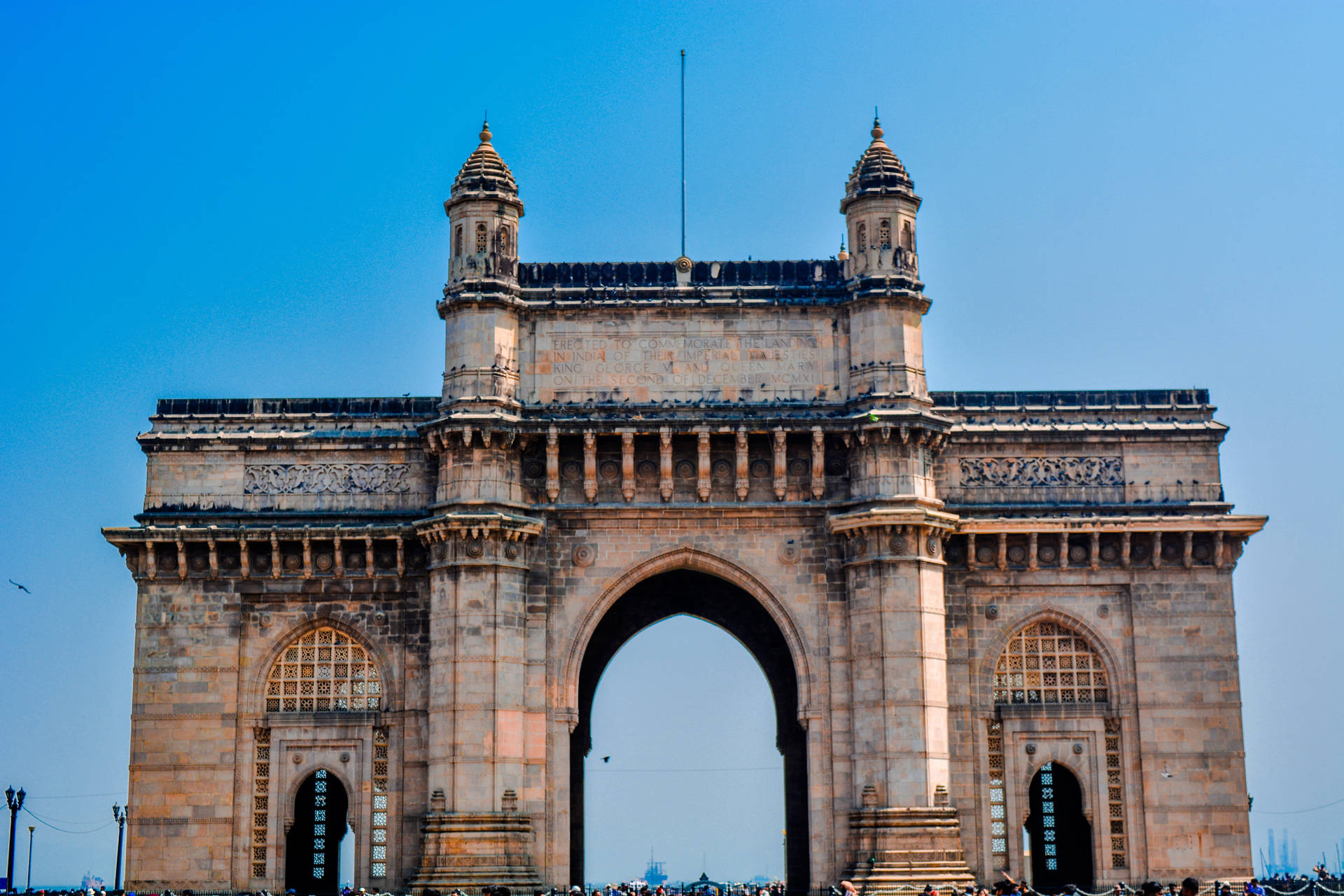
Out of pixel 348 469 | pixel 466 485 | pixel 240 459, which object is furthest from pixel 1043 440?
pixel 240 459

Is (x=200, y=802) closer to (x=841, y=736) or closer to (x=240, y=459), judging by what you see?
(x=240, y=459)

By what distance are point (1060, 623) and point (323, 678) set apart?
52.3 feet

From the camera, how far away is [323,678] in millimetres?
35219

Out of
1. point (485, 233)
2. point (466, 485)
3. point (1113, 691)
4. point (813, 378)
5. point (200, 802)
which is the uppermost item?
point (485, 233)

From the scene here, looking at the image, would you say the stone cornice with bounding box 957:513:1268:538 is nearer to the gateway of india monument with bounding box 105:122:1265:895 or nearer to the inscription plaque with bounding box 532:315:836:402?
the gateway of india monument with bounding box 105:122:1265:895

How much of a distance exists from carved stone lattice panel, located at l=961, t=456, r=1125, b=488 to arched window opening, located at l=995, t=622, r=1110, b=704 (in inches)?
123

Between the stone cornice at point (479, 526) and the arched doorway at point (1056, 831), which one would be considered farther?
the arched doorway at point (1056, 831)

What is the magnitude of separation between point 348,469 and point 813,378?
10272mm

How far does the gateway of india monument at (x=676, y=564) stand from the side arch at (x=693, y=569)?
0.08 m

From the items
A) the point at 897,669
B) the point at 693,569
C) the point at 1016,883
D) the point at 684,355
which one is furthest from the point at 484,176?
the point at 1016,883

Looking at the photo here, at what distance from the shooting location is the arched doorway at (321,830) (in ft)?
120

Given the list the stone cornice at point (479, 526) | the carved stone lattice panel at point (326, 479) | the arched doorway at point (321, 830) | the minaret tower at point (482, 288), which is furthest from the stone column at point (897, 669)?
the arched doorway at point (321, 830)

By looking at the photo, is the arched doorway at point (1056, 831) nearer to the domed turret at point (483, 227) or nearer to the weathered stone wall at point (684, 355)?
the weathered stone wall at point (684, 355)

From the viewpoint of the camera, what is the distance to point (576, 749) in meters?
39.2
